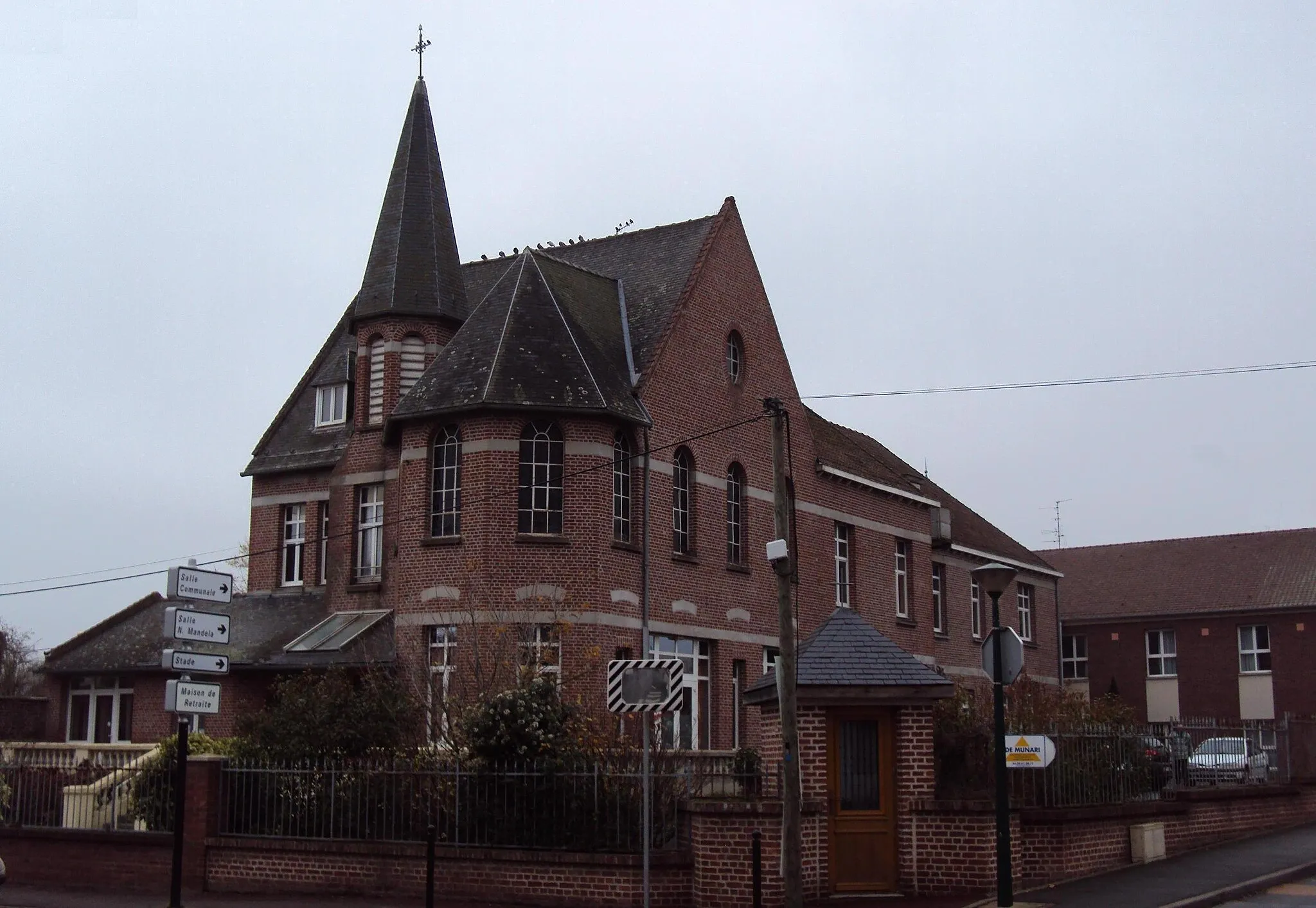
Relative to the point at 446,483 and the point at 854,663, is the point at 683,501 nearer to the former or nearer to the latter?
the point at 446,483

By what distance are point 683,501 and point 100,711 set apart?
520 inches

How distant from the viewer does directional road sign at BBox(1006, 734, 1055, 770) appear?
17953 mm

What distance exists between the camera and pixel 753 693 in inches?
805

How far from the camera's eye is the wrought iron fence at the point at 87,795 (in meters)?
22.3

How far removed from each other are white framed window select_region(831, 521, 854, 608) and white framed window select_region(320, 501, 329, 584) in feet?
37.3

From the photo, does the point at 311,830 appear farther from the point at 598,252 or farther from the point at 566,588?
the point at 598,252

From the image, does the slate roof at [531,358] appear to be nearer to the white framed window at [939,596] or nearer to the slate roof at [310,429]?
the slate roof at [310,429]

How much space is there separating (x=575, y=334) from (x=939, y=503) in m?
15.0

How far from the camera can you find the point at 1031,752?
1803cm

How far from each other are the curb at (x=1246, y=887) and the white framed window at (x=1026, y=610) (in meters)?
25.4

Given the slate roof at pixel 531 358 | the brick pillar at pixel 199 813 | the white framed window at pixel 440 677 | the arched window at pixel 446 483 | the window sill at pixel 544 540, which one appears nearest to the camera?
the brick pillar at pixel 199 813

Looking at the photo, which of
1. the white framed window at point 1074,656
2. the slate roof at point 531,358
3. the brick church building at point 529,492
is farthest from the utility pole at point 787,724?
the white framed window at point 1074,656

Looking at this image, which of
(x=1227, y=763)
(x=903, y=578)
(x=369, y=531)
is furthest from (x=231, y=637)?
(x=1227, y=763)

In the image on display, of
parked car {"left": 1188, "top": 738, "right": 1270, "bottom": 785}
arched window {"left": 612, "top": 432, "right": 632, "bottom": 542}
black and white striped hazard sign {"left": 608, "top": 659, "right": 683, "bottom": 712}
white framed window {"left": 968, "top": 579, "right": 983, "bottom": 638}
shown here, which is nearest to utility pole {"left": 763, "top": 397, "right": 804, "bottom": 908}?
black and white striped hazard sign {"left": 608, "top": 659, "right": 683, "bottom": 712}
